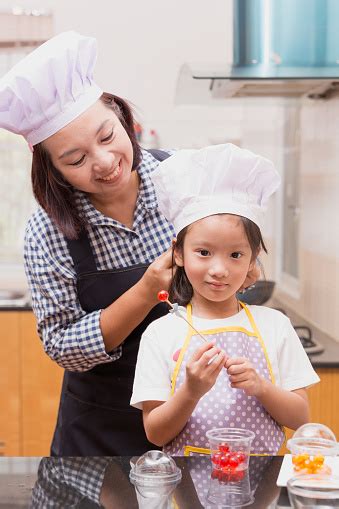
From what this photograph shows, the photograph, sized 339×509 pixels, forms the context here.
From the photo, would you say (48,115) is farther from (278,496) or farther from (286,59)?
(286,59)

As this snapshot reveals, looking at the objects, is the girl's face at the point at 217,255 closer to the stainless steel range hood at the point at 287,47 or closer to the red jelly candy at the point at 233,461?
the red jelly candy at the point at 233,461

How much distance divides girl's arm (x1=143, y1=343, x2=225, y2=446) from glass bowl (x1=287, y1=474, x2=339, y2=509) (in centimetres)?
22

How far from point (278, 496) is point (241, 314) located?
39 cm

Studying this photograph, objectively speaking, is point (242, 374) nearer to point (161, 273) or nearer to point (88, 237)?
point (161, 273)

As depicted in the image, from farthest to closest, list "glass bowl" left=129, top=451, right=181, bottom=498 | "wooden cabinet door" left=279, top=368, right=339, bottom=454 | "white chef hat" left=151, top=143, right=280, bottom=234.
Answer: "wooden cabinet door" left=279, top=368, right=339, bottom=454, "white chef hat" left=151, top=143, right=280, bottom=234, "glass bowl" left=129, top=451, right=181, bottom=498

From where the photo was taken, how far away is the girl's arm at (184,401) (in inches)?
46.6

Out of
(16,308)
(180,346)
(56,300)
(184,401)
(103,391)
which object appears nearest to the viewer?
(184,401)

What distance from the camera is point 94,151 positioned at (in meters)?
1.46

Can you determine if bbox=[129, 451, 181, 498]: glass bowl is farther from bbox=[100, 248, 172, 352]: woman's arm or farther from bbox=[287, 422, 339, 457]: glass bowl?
bbox=[100, 248, 172, 352]: woman's arm

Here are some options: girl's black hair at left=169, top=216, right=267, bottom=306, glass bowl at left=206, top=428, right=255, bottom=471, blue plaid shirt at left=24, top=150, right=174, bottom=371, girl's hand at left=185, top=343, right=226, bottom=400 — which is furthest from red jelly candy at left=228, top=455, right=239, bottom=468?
blue plaid shirt at left=24, top=150, right=174, bottom=371

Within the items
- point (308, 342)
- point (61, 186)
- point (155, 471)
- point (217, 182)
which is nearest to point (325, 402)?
point (308, 342)

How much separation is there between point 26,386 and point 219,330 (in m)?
2.07

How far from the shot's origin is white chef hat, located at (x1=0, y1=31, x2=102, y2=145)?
1.47 metres

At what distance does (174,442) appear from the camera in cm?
132
